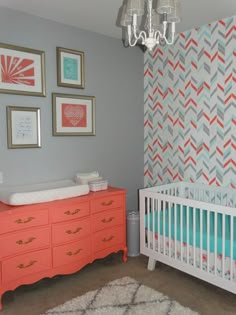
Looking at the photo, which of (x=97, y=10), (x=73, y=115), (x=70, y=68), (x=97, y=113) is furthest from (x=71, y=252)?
(x=97, y=10)

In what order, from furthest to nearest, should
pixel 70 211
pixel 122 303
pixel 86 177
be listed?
pixel 86 177
pixel 70 211
pixel 122 303

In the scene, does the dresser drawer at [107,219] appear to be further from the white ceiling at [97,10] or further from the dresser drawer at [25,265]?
the white ceiling at [97,10]

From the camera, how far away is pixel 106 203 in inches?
108

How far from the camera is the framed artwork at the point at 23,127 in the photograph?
2578 mm

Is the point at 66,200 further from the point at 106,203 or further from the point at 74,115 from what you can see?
the point at 74,115

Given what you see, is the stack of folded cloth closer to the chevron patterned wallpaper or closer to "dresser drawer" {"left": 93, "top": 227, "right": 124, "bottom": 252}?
"dresser drawer" {"left": 93, "top": 227, "right": 124, "bottom": 252}

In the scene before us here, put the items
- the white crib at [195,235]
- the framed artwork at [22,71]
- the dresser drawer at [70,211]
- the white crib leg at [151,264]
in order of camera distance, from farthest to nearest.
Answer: the white crib leg at [151,264]
the framed artwork at [22,71]
the dresser drawer at [70,211]
the white crib at [195,235]

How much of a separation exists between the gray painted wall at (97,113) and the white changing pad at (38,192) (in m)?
0.08

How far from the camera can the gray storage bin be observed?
3.10 metres

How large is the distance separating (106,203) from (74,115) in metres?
0.94

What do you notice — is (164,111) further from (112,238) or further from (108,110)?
(112,238)

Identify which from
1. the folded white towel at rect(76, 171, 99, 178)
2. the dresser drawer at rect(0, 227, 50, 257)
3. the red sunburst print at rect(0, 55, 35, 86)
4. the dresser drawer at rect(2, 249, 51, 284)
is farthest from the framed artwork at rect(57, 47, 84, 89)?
the dresser drawer at rect(2, 249, 51, 284)

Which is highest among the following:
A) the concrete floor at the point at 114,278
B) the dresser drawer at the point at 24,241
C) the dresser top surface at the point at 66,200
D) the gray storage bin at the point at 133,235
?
the dresser top surface at the point at 66,200

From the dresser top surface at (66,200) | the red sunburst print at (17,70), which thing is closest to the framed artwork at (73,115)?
the red sunburst print at (17,70)
